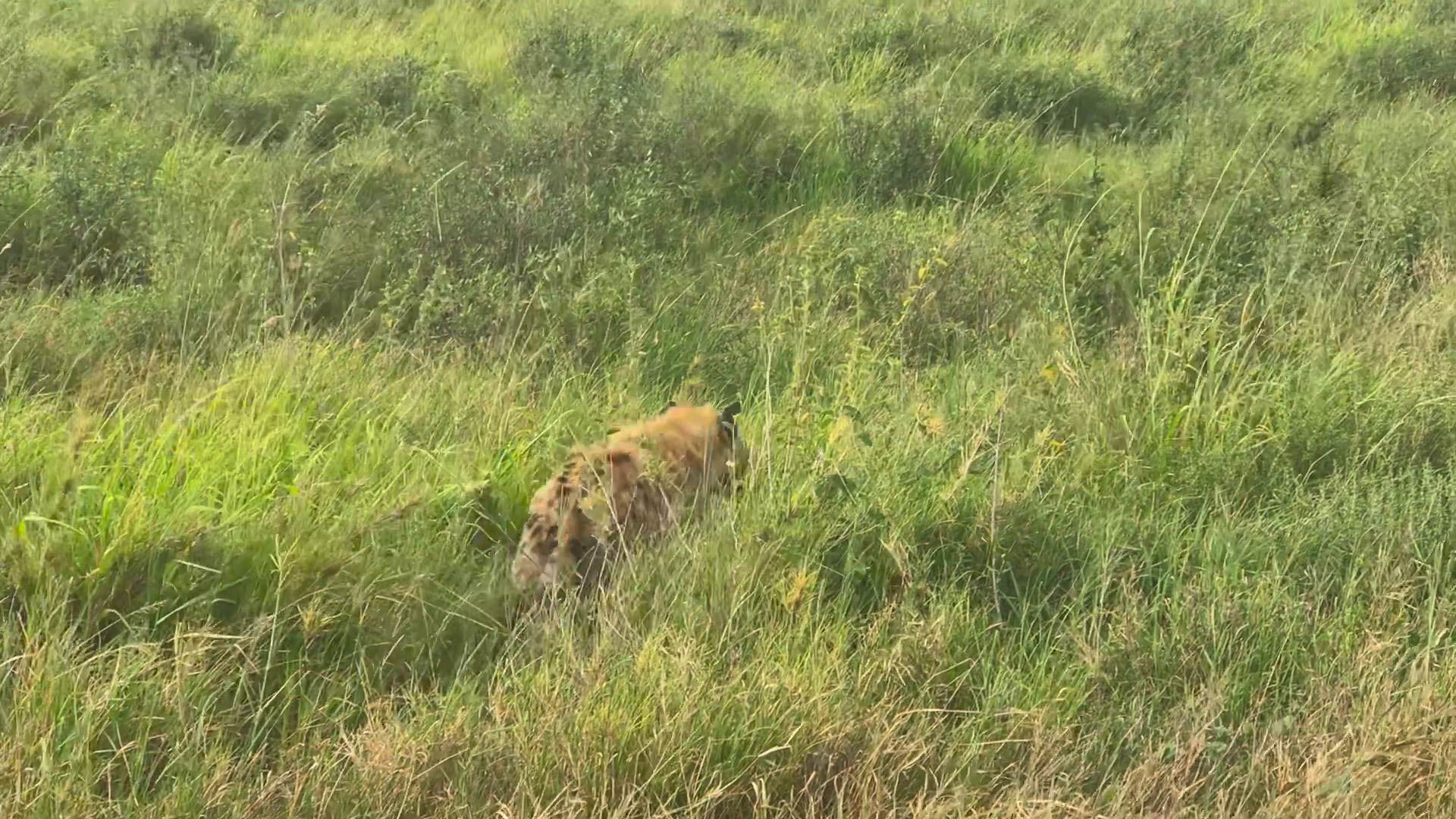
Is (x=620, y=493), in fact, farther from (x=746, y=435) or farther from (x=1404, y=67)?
(x=1404, y=67)

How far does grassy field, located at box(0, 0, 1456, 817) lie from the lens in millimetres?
1900

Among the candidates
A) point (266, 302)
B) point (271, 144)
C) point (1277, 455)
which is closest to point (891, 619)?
point (1277, 455)

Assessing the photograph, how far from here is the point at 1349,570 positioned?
8.00 feet

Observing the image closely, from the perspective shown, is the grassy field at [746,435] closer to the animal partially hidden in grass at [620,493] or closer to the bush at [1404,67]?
the animal partially hidden in grass at [620,493]

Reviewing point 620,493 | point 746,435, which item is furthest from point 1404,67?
point 620,493

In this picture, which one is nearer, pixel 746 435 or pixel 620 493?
pixel 620 493

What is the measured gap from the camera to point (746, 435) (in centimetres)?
309

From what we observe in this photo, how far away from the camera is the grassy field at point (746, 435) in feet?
6.23

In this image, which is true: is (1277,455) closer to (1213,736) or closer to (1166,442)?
(1166,442)

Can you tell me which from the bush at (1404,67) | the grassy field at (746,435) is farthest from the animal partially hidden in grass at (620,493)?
the bush at (1404,67)

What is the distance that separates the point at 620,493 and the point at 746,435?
68 centimetres

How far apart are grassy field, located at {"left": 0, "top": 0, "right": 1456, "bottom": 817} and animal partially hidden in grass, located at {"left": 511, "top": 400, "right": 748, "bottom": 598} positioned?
105 mm

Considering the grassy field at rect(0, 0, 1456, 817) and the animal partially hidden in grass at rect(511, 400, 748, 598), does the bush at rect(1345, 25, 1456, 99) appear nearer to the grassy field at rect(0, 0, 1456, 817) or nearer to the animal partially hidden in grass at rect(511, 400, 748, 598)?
the grassy field at rect(0, 0, 1456, 817)

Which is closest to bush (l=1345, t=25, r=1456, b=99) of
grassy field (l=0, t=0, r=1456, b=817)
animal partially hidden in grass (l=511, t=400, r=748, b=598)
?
grassy field (l=0, t=0, r=1456, b=817)
